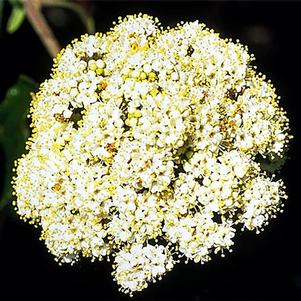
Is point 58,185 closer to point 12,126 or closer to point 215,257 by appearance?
point 12,126

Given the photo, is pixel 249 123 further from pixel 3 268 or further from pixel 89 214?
pixel 3 268

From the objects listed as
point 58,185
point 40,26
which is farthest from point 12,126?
point 58,185

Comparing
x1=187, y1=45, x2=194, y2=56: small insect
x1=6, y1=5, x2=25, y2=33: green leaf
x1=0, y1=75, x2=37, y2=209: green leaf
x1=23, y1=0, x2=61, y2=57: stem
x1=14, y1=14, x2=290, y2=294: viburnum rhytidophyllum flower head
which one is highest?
x1=6, y1=5, x2=25, y2=33: green leaf

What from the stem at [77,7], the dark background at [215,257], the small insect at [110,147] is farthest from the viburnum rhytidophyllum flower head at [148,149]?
the stem at [77,7]

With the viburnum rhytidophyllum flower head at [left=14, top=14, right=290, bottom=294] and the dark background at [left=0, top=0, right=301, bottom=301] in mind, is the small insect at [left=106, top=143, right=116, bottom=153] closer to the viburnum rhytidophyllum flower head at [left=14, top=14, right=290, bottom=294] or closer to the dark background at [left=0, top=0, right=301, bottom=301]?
the viburnum rhytidophyllum flower head at [left=14, top=14, right=290, bottom=294]

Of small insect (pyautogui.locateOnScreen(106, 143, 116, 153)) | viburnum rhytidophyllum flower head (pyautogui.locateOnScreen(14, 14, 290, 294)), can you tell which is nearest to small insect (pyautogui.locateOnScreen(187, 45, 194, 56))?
viburnum rhytidophyllum flower head (pyautogui.locateOnScreen(14, 14, 290, 294))

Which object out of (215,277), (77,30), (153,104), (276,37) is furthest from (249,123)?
(276,37)
